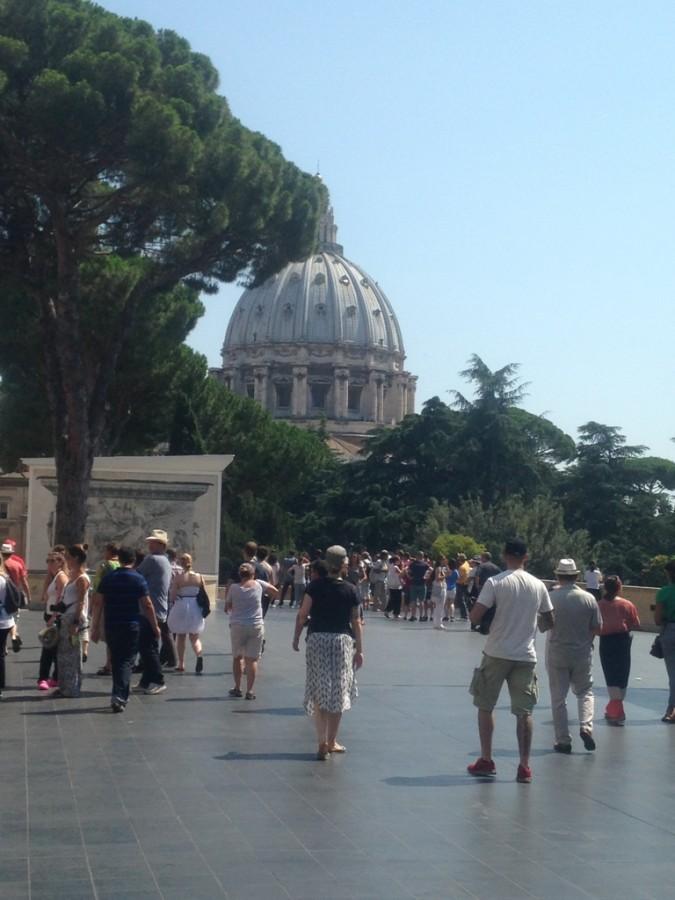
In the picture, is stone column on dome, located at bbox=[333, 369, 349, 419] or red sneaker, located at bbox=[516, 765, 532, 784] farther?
stone column on dome, located at bbox=[333, 369, 349, 419]

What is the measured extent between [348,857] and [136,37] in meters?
15.2

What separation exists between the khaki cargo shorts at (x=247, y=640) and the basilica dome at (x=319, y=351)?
11224 centimetres

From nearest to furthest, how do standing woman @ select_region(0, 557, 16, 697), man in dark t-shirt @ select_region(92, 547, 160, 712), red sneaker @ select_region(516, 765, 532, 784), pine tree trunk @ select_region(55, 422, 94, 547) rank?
red sneaker @ select_region(516, 765, 532, 784) → man in dark t-shirt @ select_region(92, 547, 160, 712) → standing woman @ select_region(0, 557, 16, 697) → pine tree trunk @ select_region(55, 422, 94, 547)

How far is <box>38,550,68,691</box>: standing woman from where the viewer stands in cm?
1227

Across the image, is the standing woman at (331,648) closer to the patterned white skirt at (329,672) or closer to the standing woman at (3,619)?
the patterned white skirt at (329,672)

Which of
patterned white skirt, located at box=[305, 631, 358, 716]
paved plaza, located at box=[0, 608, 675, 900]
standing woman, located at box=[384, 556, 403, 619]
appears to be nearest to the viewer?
paved plaza, located at box=[0, 608, 675, 900]

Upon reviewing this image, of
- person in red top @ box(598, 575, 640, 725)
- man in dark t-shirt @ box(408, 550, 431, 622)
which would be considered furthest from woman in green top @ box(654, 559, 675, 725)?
man in dark t-shirt @ box(408, 550, 431, 622)

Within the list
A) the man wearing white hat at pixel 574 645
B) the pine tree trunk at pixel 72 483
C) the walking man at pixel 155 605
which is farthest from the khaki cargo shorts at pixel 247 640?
the pine tree trunk at pixel 72 483

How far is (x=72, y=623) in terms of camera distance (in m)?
11.7

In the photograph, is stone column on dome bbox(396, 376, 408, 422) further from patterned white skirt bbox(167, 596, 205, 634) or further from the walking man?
the walking man

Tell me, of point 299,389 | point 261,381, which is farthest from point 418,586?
point 261,381

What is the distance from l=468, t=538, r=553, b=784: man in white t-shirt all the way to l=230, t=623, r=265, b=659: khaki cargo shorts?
147 inches

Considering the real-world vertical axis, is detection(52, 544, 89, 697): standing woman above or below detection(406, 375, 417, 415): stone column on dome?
below

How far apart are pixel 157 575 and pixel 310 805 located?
19.2ft
